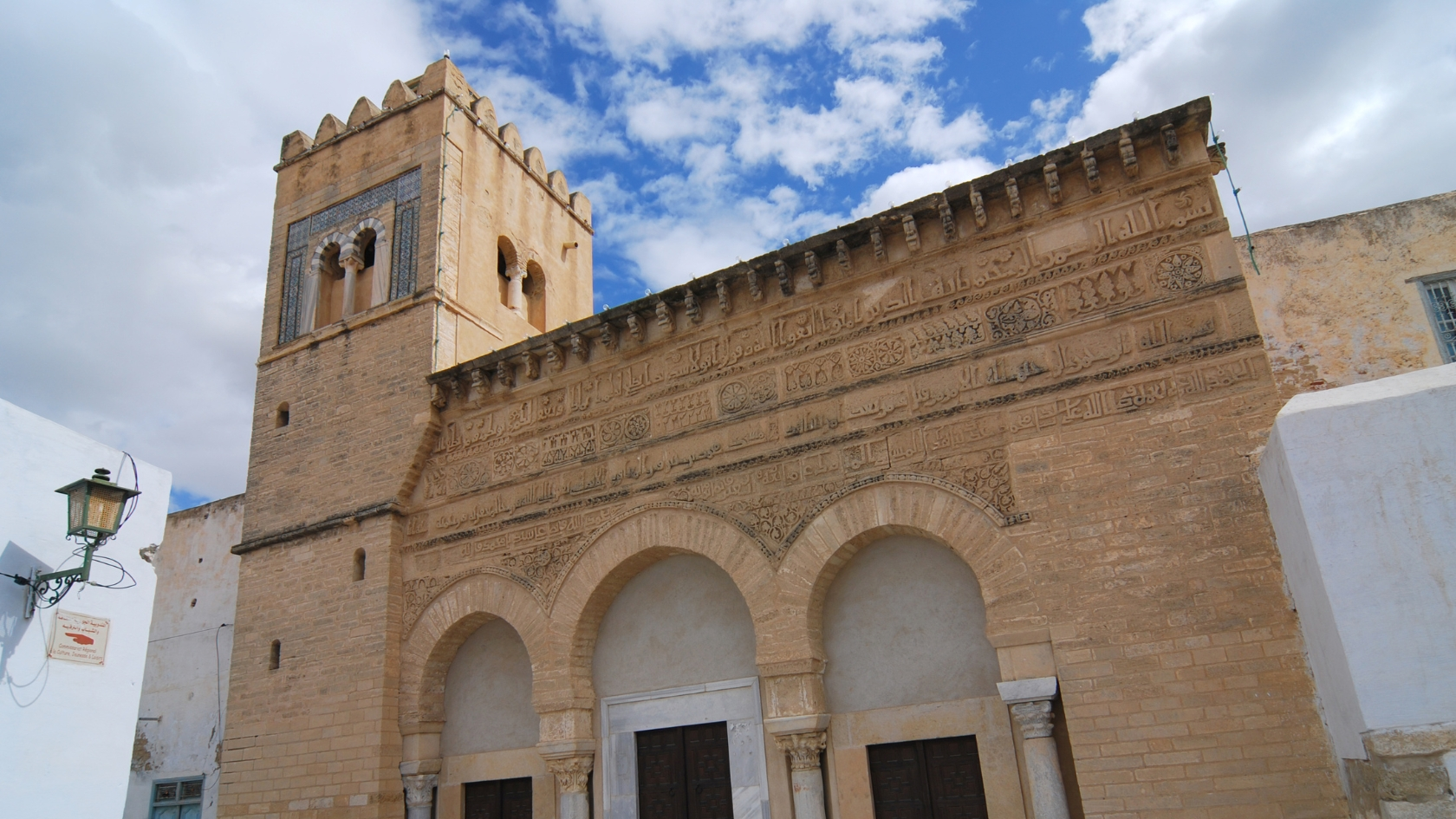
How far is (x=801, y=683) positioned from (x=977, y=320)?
2.89 m

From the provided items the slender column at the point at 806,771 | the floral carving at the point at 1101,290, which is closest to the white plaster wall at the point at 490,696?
the slender column at the point at 806,771

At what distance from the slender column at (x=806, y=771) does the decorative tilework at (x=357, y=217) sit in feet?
19.9

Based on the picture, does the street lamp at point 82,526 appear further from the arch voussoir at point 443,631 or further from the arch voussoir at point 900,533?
the arch voussoir at point 900,533

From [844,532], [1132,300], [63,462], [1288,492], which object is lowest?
[1288,492]

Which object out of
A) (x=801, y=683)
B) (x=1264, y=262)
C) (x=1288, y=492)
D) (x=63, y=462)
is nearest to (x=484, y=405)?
(x=63, y=462)

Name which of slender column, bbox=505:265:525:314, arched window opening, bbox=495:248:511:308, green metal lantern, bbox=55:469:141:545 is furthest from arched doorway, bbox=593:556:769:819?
arched window opening, bbox=495:248:511:308

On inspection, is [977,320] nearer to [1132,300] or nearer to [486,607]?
[1132,300]

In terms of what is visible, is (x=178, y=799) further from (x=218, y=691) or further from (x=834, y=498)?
(x=834, y=498)

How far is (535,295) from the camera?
469 inches

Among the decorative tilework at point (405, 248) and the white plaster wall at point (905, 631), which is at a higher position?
the decorative tilework at point (405, 248)

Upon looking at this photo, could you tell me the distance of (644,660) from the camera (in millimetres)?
7805

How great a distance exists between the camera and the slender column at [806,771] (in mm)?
6539

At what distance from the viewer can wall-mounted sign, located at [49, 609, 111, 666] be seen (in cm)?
574

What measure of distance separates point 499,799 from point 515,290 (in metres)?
5.77
